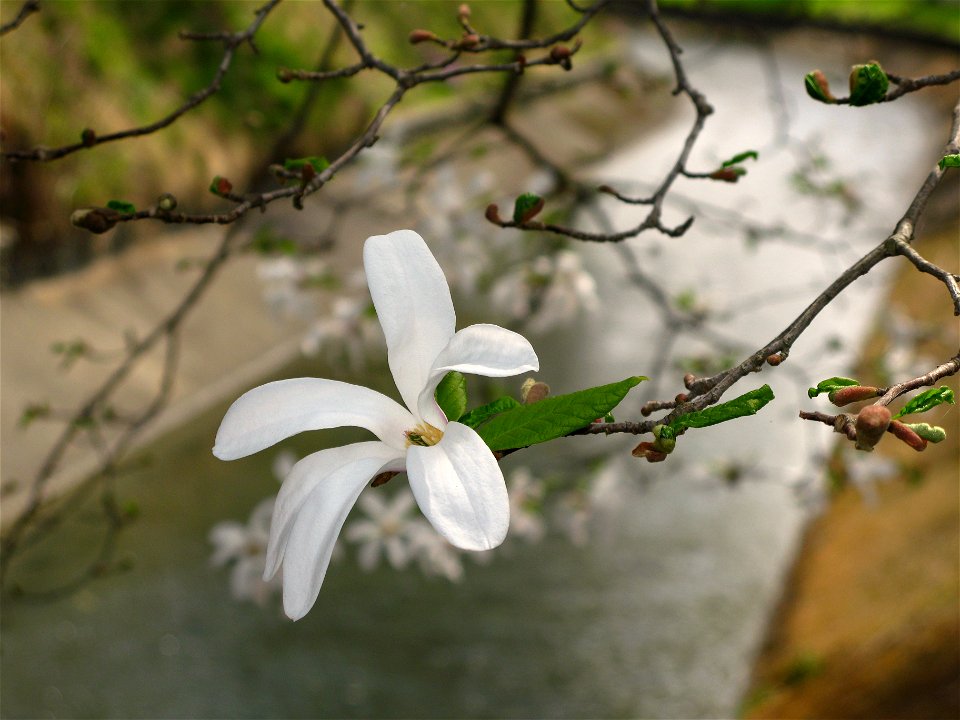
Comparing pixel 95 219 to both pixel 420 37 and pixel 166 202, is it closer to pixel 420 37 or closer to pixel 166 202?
pixel 166 202

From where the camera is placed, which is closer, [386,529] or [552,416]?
[552,416]

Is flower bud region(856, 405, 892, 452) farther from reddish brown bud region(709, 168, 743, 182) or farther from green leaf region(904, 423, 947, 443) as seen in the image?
reddish brown bud region(709, 168, 743, 182)

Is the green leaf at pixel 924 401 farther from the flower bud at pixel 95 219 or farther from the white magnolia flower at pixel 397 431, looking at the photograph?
the flower bud at pixel 95 219

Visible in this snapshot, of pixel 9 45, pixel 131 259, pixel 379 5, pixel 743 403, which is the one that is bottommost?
pixel 743 403

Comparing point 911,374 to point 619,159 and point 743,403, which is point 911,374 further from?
point 619,159

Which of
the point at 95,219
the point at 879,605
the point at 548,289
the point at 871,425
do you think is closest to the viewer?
the point at 871,425

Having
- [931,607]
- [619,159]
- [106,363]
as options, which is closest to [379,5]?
[619,159]

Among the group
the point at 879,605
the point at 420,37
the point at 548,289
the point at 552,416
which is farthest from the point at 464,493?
the point at 879,605
